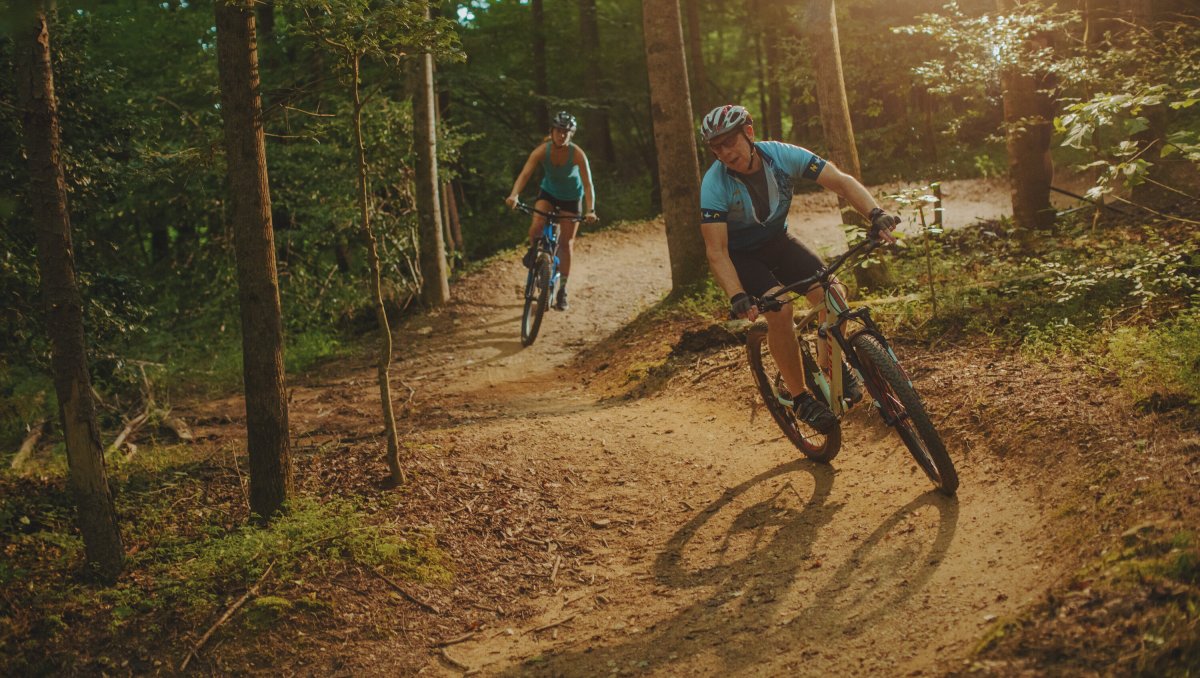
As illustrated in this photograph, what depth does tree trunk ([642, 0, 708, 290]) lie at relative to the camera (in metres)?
10.8

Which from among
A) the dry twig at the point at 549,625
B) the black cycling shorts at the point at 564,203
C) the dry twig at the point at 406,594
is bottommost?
the dry twig at the point at 549,625

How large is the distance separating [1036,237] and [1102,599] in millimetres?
7827

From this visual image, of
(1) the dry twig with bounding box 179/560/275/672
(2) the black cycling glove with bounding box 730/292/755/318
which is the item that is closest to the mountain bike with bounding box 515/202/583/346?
(2) the black cycling glove with bounding box 730/292/755/318

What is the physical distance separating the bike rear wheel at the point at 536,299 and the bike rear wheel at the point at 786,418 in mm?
4846

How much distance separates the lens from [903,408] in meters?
5.21

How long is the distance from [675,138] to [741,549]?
6.69m

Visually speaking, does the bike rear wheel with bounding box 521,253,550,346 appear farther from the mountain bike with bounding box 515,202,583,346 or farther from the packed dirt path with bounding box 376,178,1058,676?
the packed dirt path with bounding box 376,178,1058,676

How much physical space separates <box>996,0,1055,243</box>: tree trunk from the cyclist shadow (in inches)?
252

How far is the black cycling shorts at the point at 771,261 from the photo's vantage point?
598 cm

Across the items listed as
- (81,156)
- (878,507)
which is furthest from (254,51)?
(878,507)

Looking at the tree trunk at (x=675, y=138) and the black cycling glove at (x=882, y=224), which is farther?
the tree trunk at (x=675, y=138)

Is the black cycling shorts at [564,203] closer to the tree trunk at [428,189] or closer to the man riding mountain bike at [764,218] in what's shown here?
the tree trunk at [428,189]

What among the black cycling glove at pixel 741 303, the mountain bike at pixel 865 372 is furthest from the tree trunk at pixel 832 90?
the black cycling glove at pixel 741 303

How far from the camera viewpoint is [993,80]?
10.1 meters
